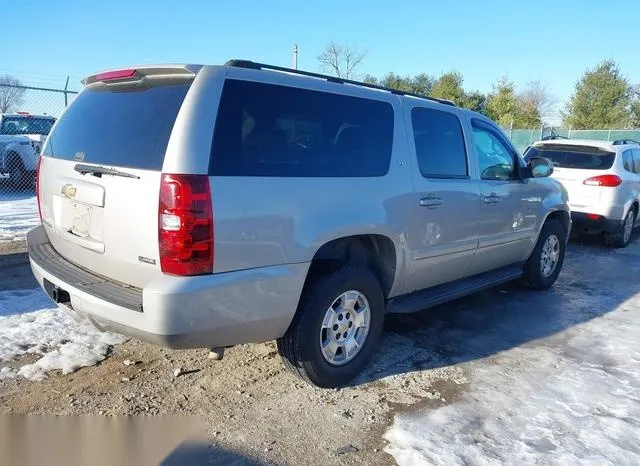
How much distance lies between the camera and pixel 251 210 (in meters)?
2.82

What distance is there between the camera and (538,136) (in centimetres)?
3039

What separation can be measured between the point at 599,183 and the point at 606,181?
0.33ft

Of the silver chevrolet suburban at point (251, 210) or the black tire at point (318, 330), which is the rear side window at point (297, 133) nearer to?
the silver chevrolet suburban at point (251, 210)

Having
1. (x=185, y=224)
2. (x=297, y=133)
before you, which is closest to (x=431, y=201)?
(x=297, y=133)

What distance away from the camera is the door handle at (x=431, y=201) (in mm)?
3932

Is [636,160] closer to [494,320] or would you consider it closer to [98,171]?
[494,320]

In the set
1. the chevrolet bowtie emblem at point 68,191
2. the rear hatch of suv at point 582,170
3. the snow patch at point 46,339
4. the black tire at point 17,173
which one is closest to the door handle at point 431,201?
the chevrolet bowtie emblem at point 68,191

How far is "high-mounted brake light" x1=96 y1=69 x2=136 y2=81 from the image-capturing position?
3.18 metres

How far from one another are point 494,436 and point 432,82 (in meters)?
53.8

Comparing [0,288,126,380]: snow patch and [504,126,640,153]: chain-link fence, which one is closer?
[0,288,126,380]: snow patch

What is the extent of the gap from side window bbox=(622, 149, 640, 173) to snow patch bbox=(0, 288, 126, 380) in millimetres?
8215

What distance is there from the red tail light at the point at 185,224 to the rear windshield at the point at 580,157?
7382mm

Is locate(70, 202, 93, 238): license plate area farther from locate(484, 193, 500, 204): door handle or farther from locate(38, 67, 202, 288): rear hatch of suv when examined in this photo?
locate(484, 193, 500, 204): door handle

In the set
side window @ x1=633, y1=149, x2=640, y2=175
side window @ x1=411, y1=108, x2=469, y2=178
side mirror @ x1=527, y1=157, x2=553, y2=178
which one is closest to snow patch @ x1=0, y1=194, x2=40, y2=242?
side window @ x1=411, y1=108, x2=469, y2=178
